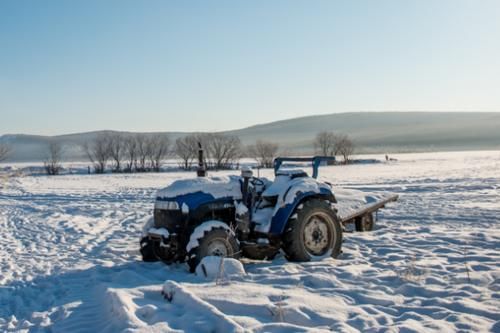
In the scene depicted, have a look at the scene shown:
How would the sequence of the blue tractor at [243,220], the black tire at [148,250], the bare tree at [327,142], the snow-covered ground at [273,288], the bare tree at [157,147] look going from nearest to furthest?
the snow-covered ground at [273,288]
the blue tractor at [243,220]
the black tire at [148,250]
the bare tree at [157,147]
the bare tree at [327,142]

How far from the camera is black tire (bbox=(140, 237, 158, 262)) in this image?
7574mm

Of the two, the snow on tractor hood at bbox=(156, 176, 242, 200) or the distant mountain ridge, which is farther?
the distant mountain ridge

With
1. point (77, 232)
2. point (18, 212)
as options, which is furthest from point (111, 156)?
point (77, 232)

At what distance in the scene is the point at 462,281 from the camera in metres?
5.78

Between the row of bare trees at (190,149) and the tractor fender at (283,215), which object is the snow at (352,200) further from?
the row of bare trees at (190,149)

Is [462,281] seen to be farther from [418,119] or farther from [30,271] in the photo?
[418,119]

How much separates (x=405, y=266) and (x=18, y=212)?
42.9ft

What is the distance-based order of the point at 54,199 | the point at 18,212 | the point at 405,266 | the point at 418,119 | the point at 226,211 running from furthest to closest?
the point at 418,119, the point at 54,199, the point at 18,212, the point at 226,211, the point at 405,266

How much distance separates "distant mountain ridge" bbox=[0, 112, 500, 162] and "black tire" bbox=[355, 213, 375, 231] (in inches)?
4088

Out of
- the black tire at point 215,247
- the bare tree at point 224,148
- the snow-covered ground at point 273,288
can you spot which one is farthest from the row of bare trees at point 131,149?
the black tire at point 215,247

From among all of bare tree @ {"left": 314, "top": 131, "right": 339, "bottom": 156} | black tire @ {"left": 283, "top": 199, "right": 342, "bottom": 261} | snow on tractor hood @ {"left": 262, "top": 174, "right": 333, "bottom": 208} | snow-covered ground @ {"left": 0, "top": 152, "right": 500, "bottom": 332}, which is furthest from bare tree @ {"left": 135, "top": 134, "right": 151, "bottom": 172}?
black tire @ {"left": 283, "top": 199, "right": 342, "bottom": 261}

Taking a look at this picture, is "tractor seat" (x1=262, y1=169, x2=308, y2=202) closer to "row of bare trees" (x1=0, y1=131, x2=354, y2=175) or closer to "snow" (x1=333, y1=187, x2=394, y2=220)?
"snow" (x1=333, y1=187, x2=394, y2=220)

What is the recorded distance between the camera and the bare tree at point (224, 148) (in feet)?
225

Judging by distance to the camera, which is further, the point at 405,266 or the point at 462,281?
the point at 405,266
